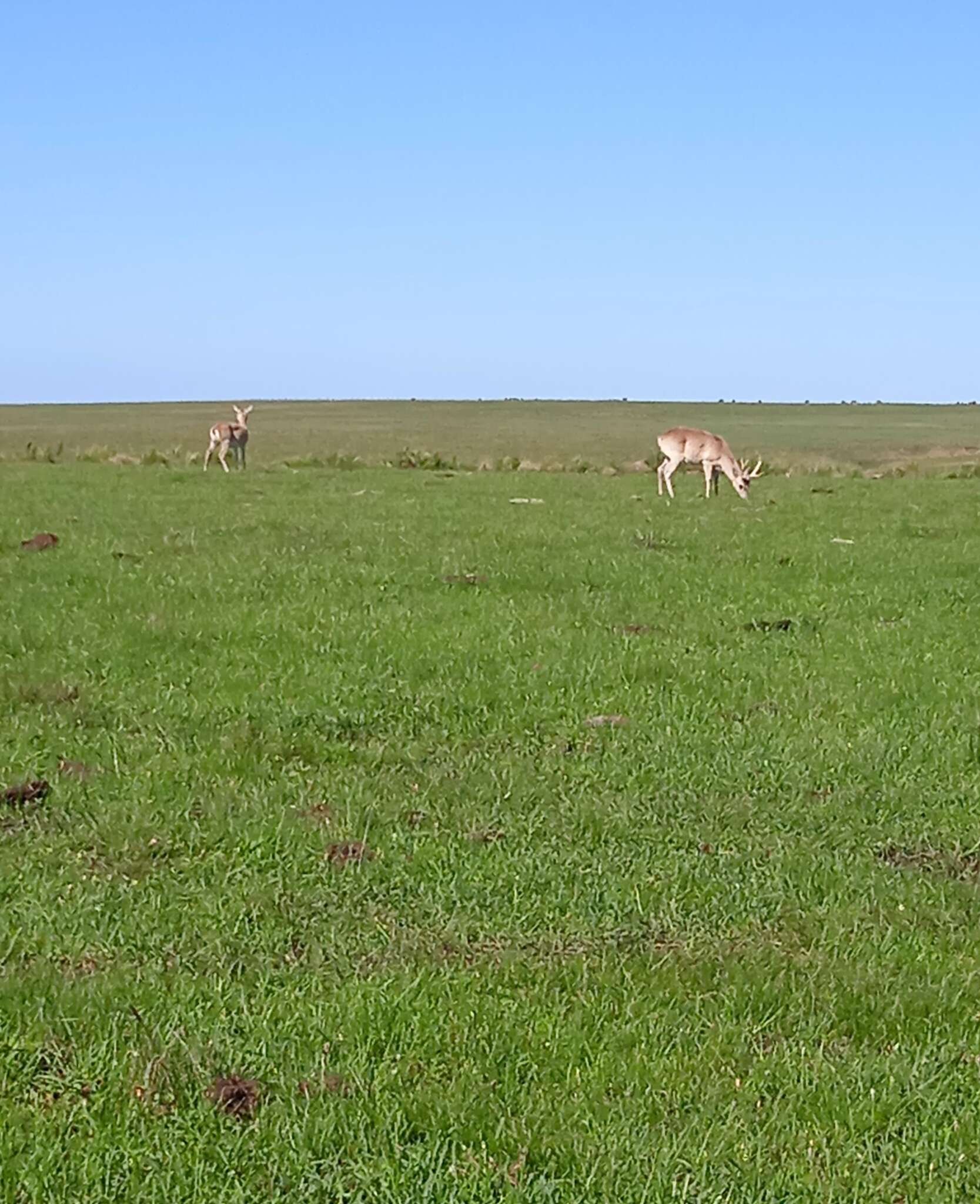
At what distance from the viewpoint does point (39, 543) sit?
59.2ft

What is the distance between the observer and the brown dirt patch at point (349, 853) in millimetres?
6895

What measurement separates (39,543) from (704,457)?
17527mm

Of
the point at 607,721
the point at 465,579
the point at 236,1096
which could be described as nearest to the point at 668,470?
the point at 465,579

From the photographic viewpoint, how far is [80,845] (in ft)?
23.2

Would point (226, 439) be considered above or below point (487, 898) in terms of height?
above

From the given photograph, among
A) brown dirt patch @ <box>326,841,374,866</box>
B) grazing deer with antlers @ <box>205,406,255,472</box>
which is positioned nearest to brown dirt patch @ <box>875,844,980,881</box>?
brown dirt patch @ <box>326,841,374,866</box>

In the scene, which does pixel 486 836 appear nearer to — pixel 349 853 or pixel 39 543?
pixel 349 853

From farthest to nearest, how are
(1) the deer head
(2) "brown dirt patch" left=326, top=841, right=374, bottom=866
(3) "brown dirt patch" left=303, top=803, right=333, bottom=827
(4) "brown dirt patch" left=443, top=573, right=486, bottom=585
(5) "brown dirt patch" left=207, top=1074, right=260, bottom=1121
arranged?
(1) the deer head
(4) "brown dirt patch" left=443, top=573, right=486, bottom=585
(3) "brown dirt patch" left=303, top=803, right=333, bottom=827
(2) "brown dirt patch" left=326, top=841, right=374, bottom=866
(5) "brown dirt patch" left=207, top=1074, right=260, bottom=1121

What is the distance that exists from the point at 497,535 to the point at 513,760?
38.0ft

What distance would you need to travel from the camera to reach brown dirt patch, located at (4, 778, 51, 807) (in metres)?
7.65

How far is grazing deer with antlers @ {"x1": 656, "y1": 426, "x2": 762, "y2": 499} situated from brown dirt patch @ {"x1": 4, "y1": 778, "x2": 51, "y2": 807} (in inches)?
951

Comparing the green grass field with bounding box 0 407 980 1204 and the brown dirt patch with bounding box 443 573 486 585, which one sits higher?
the brown dirt patch with bounding box 443 573 486 585

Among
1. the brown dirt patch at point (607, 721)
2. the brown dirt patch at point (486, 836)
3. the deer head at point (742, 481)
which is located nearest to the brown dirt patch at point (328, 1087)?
the brown dirt patch at point (486, 836)

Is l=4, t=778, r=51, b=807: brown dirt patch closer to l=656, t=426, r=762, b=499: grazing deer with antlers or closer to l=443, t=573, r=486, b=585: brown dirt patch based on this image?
l=443, t=573, r=486, b=585: brown dirt patch
